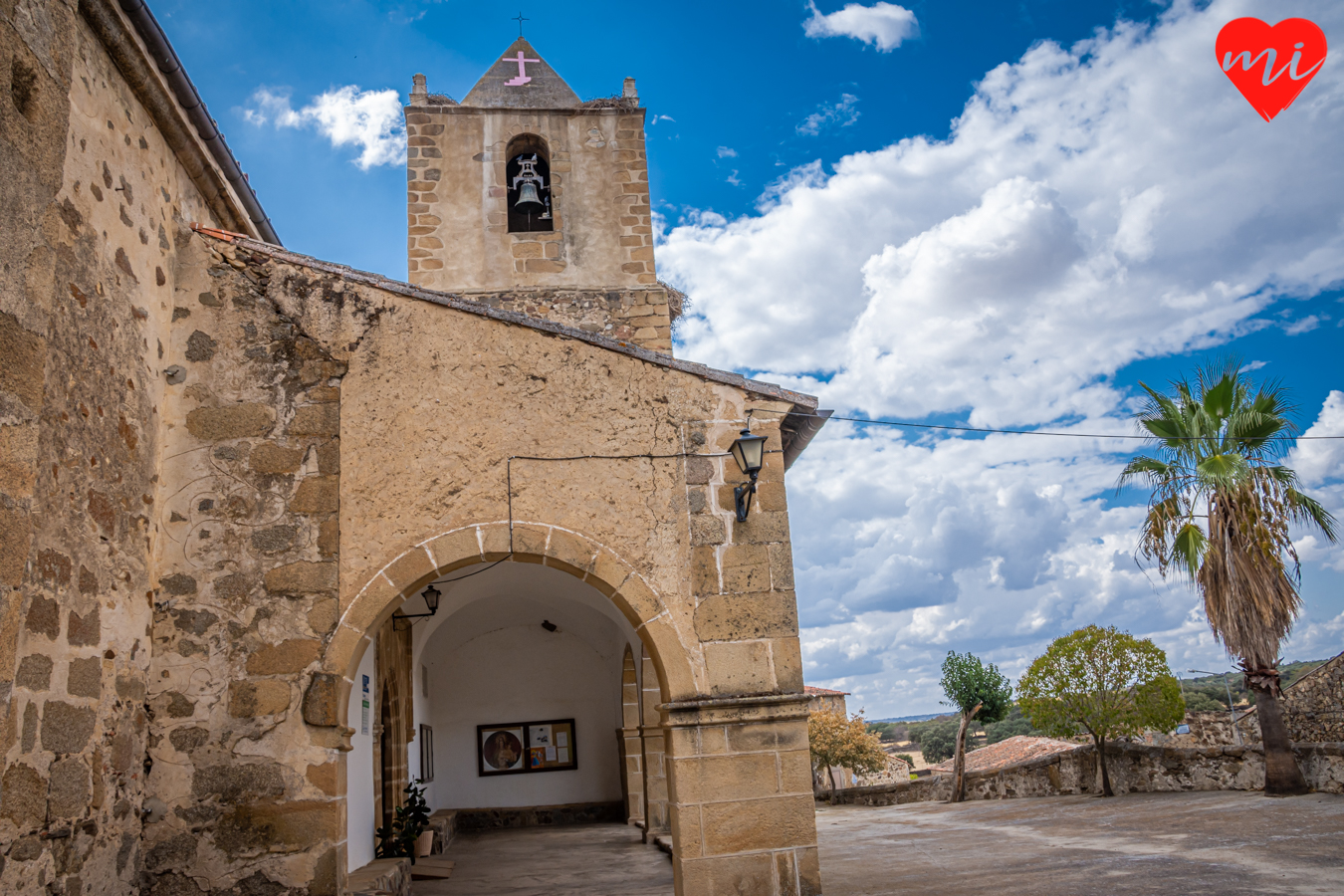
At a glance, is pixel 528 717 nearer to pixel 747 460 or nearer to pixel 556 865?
pixel 556 865

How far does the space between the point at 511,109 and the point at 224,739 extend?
327 inches

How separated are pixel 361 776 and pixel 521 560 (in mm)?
2870

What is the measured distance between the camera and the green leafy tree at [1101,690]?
11398 mm

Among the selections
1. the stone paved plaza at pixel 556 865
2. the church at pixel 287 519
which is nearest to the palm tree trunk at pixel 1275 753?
the stone paved plaza at pixel 556 865

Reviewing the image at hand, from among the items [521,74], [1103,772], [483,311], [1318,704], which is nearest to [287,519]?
[483,311]

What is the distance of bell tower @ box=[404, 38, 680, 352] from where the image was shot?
34.0 ft

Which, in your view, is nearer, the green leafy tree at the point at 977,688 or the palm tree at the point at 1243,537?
the palm tree at the point at 1243,537

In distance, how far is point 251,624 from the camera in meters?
5.33

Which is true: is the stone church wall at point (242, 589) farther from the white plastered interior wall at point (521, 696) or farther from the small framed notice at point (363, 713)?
the white plastered interior wall at point (521, 696)

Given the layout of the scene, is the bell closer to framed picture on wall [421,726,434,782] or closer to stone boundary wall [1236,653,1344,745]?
framed picture on wall [421,726,434,782]

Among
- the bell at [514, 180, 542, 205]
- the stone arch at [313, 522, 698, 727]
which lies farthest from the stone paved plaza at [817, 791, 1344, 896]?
the bell at [514, 180, 542, 205]

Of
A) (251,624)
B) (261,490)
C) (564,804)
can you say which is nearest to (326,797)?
(251,624)

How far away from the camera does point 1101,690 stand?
11672 millimetres

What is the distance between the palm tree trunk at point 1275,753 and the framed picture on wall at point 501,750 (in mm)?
8970
